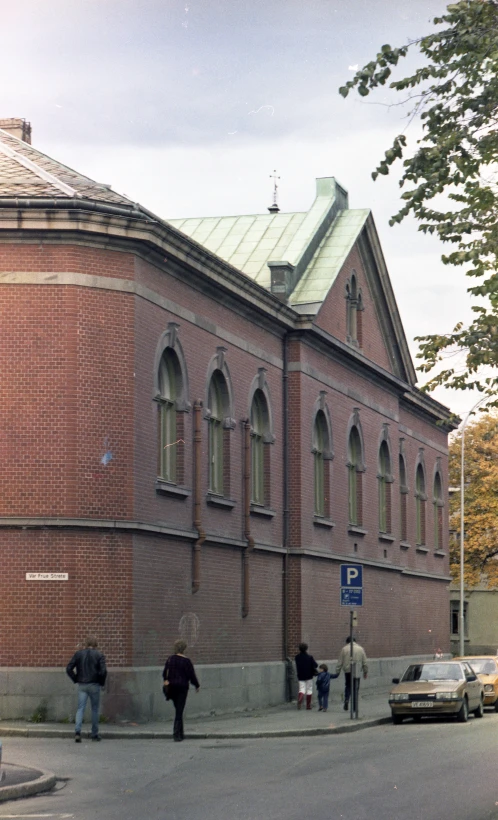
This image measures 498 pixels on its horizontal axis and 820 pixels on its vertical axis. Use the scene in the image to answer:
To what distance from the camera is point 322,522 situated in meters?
36.3

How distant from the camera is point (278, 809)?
13617 mm

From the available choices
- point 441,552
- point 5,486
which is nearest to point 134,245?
point 5,486

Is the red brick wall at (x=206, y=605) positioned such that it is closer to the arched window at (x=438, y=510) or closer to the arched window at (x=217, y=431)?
the arched window at (x=217, y=431)

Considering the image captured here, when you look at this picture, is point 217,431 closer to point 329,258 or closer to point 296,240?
point 329,258

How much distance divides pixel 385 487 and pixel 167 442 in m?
17.7

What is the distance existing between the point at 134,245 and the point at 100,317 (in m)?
1.50

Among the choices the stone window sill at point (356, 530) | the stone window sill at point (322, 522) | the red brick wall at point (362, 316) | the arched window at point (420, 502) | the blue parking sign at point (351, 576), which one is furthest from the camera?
the arched window at point (420, 502)

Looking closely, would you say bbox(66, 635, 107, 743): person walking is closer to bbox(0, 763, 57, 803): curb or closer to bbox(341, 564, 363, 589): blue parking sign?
bbox(0, 763, 57, 803): curb

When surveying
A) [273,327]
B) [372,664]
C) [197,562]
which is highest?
[273,327]

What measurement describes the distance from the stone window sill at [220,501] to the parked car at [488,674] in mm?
6601

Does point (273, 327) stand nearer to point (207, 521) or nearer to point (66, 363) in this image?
point (207, 521)

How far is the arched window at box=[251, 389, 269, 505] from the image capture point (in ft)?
109

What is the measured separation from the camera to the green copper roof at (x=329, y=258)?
1449 inches

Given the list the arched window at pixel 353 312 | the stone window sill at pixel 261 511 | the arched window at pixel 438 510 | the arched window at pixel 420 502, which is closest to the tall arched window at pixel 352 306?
the arched window at pixel 353 312
